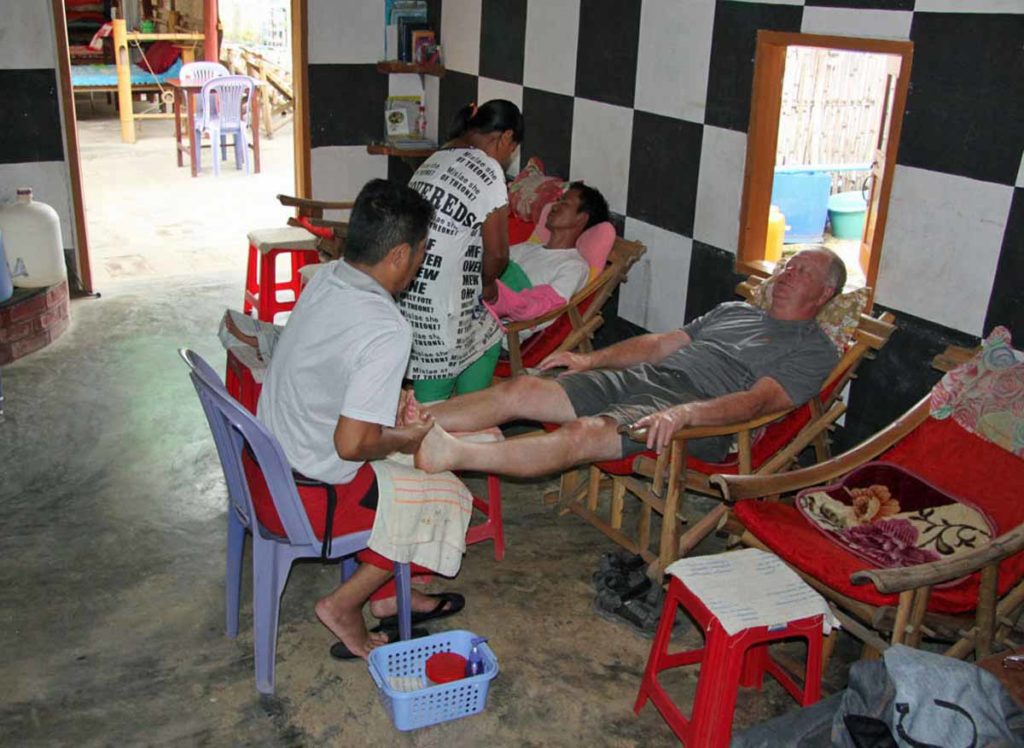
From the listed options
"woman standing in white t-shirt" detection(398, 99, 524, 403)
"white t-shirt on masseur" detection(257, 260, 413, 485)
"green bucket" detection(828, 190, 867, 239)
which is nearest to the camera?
"white t-shirt on masseur" detection(257, 260, 413, 485)

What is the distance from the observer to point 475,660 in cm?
268

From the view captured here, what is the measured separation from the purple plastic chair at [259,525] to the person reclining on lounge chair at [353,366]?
0.18ft

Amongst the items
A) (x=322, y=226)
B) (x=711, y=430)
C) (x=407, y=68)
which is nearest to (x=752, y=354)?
(x=711, y=430)

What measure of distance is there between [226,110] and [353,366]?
24.3 feet

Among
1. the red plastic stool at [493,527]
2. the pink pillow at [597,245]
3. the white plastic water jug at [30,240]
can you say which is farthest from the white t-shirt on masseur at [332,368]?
the white plastic water jug at [30,240]

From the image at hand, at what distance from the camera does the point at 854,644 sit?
3.10m

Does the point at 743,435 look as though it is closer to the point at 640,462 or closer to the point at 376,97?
the point at 640,462

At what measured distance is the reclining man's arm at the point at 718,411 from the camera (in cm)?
298

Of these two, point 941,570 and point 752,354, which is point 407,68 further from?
point 941,570

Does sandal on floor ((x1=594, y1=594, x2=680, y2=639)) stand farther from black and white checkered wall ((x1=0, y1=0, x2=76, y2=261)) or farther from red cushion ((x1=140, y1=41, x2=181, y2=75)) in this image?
red cushion ((x1=140, y1=41, x2=181, y2=75))

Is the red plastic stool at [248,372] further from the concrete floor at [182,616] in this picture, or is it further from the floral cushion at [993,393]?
the floral cushion at [993,393]

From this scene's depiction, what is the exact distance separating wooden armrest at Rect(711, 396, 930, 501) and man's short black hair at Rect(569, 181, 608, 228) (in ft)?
5.59

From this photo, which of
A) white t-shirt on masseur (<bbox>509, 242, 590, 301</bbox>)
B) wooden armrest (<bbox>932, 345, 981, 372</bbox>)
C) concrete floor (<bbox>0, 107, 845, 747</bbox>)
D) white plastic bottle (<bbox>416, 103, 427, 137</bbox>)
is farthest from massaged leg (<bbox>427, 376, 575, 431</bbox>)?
white plastic bottle (<bbox>416, 103, 427, 137</bbox>)

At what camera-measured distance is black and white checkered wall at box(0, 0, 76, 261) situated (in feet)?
16.9
